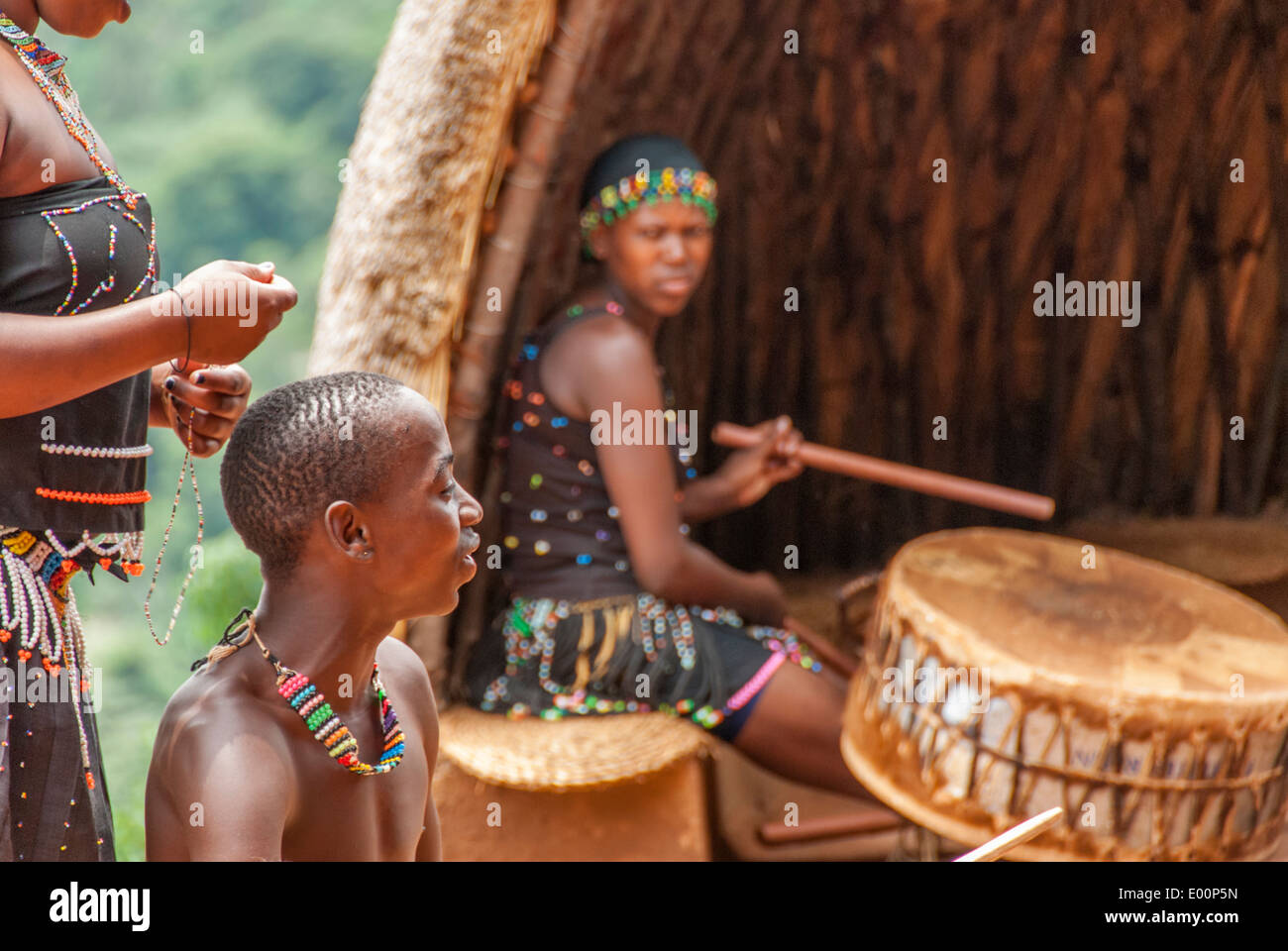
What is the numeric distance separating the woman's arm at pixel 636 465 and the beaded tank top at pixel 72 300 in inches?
49.4

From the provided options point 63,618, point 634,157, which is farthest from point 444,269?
point 63,618

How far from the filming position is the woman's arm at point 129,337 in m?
1.27

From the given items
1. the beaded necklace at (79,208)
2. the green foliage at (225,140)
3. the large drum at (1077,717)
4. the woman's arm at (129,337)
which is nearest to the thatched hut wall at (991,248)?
the large drum at (1077,717)

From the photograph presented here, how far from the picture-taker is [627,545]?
2.74 meters

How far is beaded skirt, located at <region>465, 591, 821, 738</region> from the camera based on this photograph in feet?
8.83

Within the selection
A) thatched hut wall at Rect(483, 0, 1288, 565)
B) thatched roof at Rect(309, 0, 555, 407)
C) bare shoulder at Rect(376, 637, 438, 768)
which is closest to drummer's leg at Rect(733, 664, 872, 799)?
thatched roof at Rect(309, 0, 555, 407)

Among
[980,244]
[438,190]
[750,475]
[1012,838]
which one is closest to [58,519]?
[1012,838]

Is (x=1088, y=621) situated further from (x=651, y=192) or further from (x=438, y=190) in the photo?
(x=438, y=190)

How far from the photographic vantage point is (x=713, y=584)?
2840 millimetres

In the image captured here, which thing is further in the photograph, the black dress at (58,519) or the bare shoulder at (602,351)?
the bare shoulder at (602,351)

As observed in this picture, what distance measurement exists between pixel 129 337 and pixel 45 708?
0.40m

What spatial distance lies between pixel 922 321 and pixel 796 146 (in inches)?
24.5

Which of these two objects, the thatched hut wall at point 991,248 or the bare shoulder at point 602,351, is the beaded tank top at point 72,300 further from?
the thatched hut wall at point 991,248
